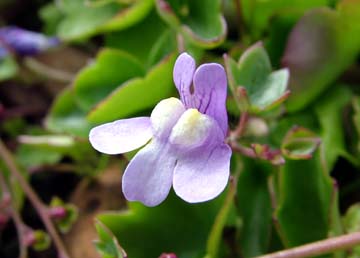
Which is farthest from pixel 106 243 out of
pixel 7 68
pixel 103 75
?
pixel 7 68

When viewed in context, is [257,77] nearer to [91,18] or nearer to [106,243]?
[106,243]

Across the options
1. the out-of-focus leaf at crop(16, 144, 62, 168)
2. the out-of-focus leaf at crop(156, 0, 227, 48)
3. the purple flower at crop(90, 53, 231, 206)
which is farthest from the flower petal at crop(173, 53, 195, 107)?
the out-of-focus leaf at crop(16, 144, 62, 168)

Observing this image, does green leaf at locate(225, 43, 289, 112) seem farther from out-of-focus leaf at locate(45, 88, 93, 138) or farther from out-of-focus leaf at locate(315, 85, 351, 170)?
out-of-focus leaf at locate(45, 88, 93, 138)

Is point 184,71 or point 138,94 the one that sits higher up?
point 184,71

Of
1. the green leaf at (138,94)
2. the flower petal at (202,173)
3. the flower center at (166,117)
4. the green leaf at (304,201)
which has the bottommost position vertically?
the green leaf at (304,201)

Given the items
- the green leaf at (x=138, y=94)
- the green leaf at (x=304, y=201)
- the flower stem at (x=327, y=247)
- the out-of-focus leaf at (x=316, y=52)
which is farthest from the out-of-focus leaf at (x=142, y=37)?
the flower stem at (x=327, y=247)

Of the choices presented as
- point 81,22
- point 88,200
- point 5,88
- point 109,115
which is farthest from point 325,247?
point 5,88

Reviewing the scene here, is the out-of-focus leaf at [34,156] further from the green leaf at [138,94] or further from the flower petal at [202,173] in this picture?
the flower petal at [202,173]
